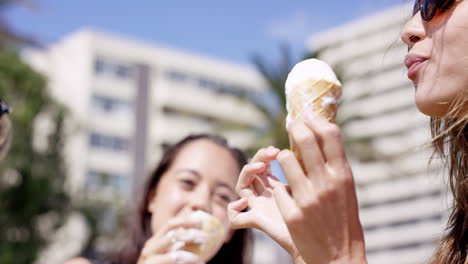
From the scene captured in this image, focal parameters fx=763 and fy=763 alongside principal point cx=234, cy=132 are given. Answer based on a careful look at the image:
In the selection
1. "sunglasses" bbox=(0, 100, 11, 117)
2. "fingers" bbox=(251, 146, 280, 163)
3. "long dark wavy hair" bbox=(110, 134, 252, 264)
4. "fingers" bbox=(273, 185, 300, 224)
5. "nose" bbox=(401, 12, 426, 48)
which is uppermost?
"nose" bbox=(401, 12, 426, 48)

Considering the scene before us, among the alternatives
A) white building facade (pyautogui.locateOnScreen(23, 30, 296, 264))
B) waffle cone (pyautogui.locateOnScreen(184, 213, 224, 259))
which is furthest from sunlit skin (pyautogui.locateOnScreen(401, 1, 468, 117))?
white building facade (pyautogui.locateOnScreen(23, 30, 296, 264))

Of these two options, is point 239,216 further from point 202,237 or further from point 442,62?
point 202,237

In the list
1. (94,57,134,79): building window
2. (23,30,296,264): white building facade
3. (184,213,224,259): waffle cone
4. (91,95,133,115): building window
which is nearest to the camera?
(184,213,224,259): waffle cone

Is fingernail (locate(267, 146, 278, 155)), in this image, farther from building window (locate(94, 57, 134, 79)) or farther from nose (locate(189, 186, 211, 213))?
building window (locate(94, 57, 134, 79))

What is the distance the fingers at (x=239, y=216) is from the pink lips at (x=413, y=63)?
457 mm

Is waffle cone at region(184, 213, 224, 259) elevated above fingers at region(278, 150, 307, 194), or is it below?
below

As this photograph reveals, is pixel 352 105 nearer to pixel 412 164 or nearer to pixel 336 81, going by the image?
pixel 336 81

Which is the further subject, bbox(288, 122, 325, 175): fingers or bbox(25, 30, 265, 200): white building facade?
bbox(25, 30, 265, 200): white building facade

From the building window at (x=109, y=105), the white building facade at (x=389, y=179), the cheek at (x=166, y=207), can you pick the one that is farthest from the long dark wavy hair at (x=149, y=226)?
the white building facade at (x=389, y=179)

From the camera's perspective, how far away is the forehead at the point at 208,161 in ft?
10.5

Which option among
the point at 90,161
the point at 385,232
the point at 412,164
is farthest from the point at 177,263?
the point at 385,232

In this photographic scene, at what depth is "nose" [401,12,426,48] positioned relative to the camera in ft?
5.54

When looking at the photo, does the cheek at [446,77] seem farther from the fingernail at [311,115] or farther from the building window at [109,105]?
the building window at [109,105]

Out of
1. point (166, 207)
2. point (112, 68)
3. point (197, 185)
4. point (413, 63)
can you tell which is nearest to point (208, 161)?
point (197, 185)
